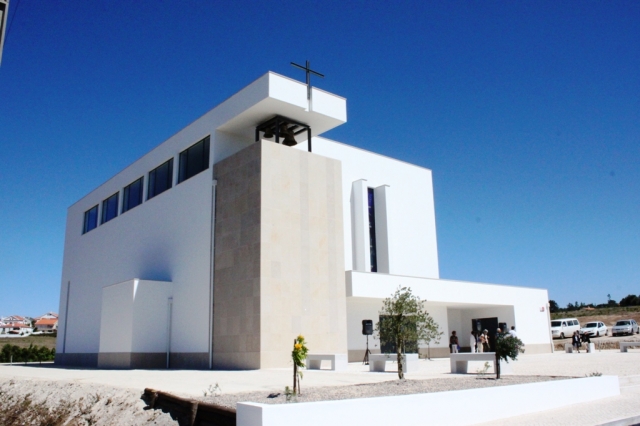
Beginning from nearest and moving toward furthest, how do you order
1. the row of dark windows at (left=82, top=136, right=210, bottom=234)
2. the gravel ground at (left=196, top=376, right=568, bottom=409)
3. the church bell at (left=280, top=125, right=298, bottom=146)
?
1. the gravel ground at (left=196, top=376, right=568, bottom=409)
2. the church bell at (left=280, top=125, right=298, bottom=146)
3. the row of dark windows at (left=82, top=136, right=210, bottom=234)

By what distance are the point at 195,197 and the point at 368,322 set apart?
9.53 m

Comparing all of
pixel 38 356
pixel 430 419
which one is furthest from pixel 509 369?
pixel 38 356

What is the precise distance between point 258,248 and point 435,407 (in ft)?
42.0

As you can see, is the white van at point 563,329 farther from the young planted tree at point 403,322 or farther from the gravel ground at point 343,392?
the gravel ground at point 343,392

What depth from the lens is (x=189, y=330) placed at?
23.8 meters

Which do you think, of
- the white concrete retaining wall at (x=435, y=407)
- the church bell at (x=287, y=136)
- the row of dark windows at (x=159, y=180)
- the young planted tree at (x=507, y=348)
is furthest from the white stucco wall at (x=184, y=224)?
the white concrete retaining wall at (x=435, y=407)

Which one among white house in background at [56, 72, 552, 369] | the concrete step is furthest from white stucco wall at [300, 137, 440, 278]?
the concrete step

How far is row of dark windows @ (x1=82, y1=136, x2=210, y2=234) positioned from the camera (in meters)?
25.5

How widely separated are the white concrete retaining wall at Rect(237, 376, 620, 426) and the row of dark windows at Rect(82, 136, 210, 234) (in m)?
17.7

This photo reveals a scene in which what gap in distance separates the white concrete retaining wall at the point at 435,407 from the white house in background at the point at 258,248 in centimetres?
1129

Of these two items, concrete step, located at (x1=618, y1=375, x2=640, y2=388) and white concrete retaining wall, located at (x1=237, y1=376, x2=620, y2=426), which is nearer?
white concrete retaining wall, located at (x1=237, y1=376, x2=620, y2=426)

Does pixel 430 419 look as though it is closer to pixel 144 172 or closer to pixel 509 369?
pixel 509 369

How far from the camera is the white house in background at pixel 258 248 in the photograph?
21375 mm

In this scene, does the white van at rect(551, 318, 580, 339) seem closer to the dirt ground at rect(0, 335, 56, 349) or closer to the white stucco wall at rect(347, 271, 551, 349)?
the white stucco wall at rect(347, 271, 551, 349)
